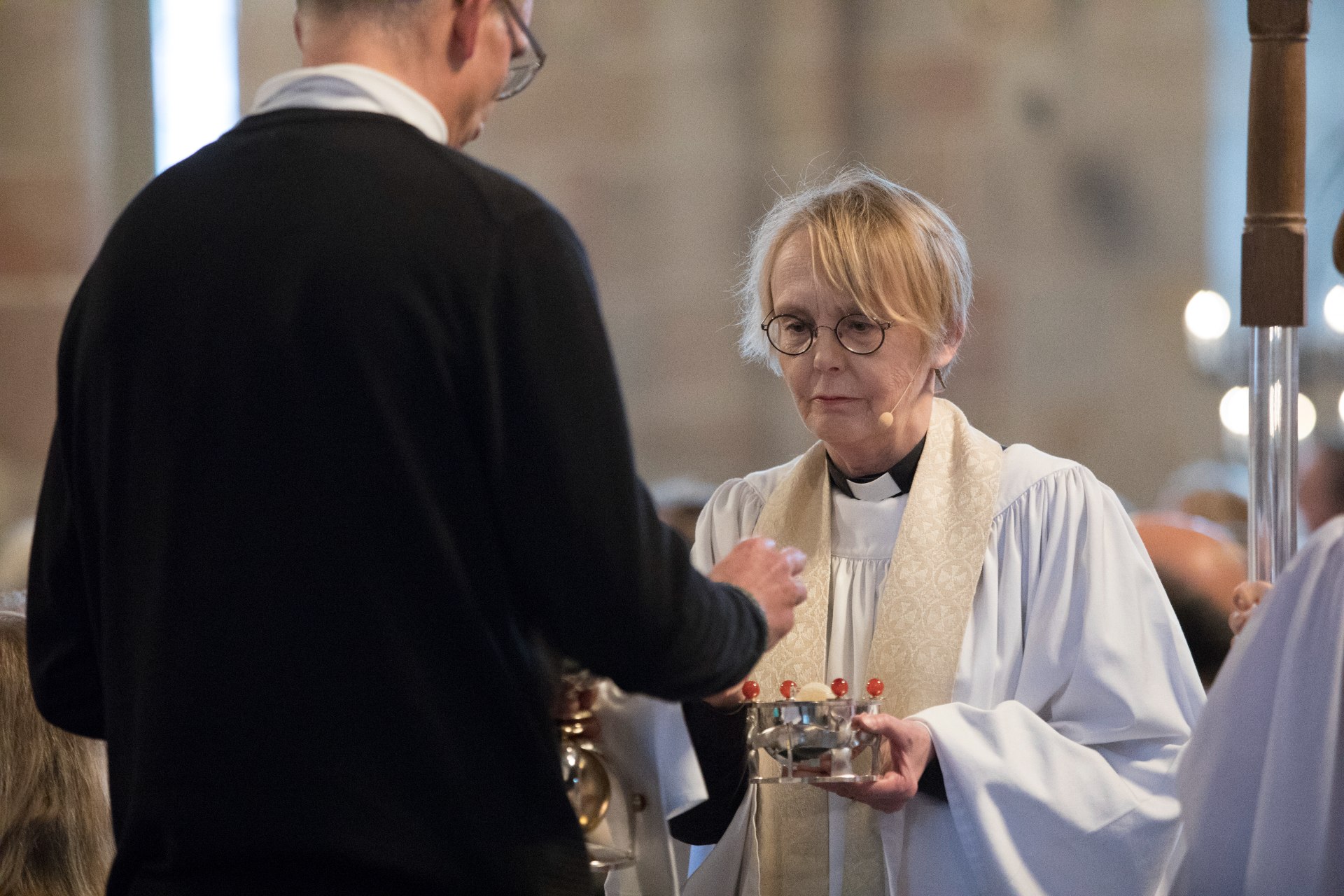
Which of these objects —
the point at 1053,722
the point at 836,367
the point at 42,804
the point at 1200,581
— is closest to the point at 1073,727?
the point at 1053,722

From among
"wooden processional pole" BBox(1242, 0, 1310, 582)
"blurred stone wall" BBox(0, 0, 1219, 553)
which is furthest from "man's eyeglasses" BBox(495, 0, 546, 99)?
"blurred stone wall" BBox(0, 0, 1219, 553)

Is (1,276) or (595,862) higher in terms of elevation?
(1,276)

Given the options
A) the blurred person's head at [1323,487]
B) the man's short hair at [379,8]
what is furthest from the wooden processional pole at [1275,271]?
the blurred person's head at [1323,487]

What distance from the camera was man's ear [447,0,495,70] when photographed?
190 centimetres

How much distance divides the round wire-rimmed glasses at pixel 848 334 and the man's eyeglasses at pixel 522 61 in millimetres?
1005

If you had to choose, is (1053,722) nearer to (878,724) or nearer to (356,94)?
(878,724)

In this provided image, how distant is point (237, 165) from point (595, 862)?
1049 mm

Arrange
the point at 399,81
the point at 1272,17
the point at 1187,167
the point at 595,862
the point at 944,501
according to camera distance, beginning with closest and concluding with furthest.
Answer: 1. the point at 399,81
2. the point at 595,862
3. the point at 1272,17
4. the point at 944,501
5. the point at 1187,167

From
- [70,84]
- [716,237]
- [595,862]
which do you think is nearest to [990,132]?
[716,237]

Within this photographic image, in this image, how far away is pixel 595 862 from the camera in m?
2.16

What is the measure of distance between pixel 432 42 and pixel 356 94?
0.13 m

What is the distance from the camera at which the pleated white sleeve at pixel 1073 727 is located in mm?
2721

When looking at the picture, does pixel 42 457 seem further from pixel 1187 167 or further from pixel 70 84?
pixel 1187 167

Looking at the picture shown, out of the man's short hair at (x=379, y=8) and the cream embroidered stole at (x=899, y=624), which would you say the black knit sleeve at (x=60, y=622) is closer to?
the man's short hair at (x=379, y=8)
